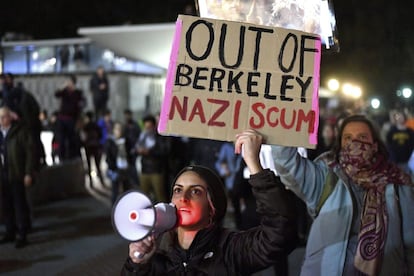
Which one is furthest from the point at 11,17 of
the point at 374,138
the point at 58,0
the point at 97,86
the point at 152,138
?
the point at 374,138

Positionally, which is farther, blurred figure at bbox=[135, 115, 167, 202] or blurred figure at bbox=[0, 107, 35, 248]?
blurred figure at bbox=[135, 115, 167, 202]

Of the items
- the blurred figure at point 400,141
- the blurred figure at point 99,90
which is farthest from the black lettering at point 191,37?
the blurred figure at point 99,90

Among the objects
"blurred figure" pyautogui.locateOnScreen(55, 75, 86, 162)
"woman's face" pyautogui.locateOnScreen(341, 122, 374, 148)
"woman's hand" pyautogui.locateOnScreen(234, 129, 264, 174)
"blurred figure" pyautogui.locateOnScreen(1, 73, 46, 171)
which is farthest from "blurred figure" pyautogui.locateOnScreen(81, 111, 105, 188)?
"woman's hand" pyautogui.locateOnScreen(234, 129, 264, 174)

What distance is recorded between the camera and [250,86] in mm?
2902

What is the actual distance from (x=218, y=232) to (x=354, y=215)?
112 cm

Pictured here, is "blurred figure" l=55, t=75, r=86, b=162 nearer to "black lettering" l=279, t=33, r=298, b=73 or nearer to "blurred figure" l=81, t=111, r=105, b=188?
"blurred figure" l=81, t=111, r=105, b=188

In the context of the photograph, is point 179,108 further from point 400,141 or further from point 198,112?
point 400,141

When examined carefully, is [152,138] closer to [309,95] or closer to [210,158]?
[210,158]

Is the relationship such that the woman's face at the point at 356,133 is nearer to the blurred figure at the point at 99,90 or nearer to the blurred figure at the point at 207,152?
the blurred figure at the point at 207,152

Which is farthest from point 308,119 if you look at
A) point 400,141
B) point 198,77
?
point 400,141

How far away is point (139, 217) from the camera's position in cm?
243

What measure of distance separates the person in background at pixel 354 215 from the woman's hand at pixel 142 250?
1189mm

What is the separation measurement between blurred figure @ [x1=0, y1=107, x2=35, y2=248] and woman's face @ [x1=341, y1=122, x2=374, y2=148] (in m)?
5.24

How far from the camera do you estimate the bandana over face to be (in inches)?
141
